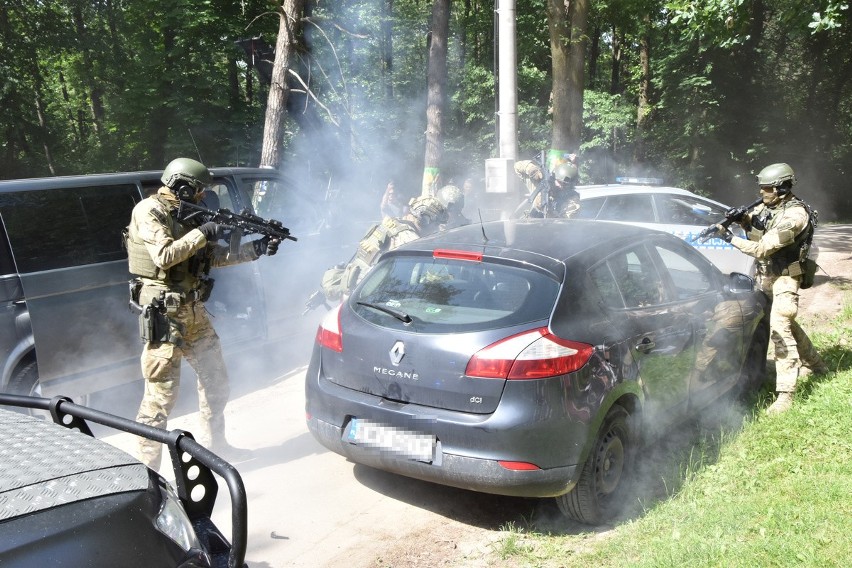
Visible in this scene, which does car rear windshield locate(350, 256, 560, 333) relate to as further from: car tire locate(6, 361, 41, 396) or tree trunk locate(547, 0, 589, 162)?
tree trunk locate(547, 0, 589, 162)

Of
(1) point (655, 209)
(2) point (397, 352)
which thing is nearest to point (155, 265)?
(2) point (397, 352)

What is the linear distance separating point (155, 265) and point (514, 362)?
238 centimetres

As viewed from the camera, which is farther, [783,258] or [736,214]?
[736,214]

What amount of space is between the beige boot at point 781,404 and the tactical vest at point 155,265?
4.20m

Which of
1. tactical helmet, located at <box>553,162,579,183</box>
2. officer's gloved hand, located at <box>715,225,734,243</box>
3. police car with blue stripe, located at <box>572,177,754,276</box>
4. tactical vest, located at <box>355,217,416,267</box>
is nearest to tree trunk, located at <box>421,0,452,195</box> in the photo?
police car with blue stripe, located at <box>572,177,754,276</box>

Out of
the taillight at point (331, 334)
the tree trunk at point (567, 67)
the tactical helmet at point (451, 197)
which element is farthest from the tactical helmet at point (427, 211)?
the tree trunk at point (567, 67)

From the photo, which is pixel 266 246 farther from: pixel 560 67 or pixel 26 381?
pixel 560 67

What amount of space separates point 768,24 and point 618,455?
2604 centimetres

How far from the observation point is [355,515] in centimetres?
398

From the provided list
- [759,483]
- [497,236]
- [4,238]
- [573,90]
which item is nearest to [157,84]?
[573,90]

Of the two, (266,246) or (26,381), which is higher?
(266,246)

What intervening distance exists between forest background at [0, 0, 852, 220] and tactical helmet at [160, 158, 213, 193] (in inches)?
466

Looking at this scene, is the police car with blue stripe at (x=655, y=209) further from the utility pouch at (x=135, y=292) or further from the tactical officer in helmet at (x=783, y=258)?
the utility pouch at (x=135, y=292)

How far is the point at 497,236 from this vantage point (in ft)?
14.1
